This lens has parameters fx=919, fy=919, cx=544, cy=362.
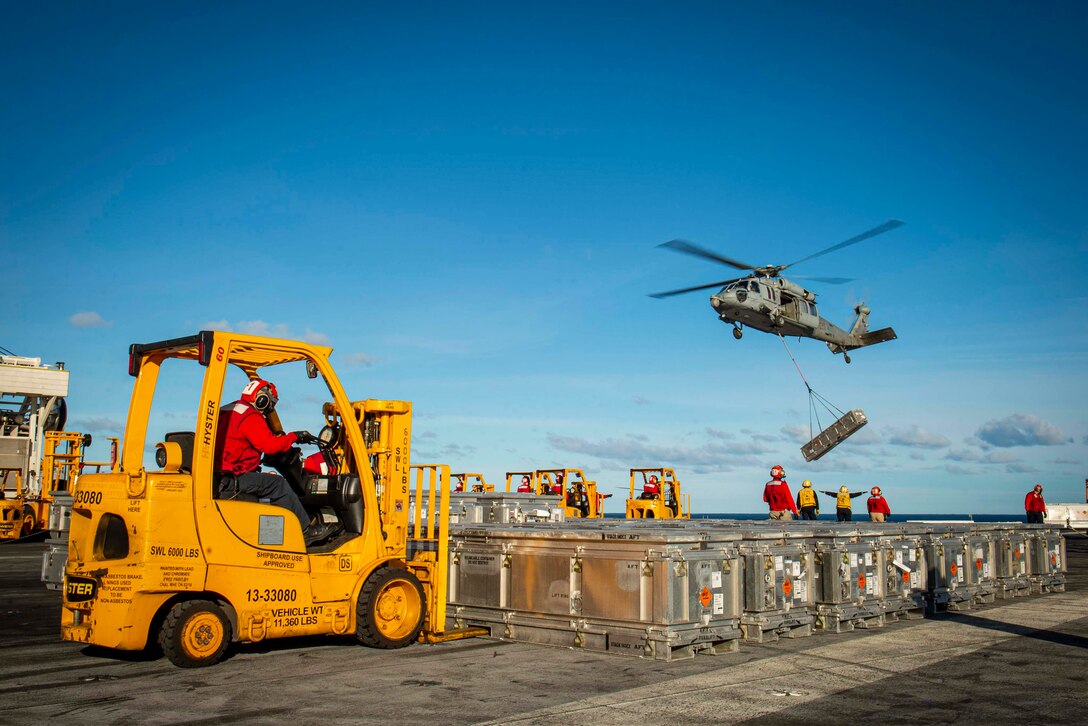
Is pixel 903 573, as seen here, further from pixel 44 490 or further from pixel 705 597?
pixel 44 490

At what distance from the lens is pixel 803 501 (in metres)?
Result: 24.5

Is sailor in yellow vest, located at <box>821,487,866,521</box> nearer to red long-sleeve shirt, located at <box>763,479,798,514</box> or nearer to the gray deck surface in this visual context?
red long-sleeve shirt, located at <box>763,479,798,514</box>

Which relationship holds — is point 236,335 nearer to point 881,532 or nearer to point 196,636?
point 196,636

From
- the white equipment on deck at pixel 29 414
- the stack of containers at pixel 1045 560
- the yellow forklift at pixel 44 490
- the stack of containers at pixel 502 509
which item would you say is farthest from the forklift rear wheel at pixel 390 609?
the white equipment on deck at pixel 29 414

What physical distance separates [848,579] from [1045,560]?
24.5 ft

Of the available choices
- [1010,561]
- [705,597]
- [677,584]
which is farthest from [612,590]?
[1010,561]

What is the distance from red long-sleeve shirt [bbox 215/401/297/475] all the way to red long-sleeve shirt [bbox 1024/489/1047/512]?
84.8 ft

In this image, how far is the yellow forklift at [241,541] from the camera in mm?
7664

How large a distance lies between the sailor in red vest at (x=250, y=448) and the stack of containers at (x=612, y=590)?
2.69m

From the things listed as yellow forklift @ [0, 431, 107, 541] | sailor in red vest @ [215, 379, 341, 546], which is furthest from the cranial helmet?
yellow forklift @ [0, 431, 107, 541]

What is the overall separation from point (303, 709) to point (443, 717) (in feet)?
3.51

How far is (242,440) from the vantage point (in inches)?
330

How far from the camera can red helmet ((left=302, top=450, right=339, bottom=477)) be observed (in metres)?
9.25

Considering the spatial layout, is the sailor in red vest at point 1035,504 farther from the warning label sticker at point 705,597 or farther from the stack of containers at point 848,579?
the warning label sticker at point 705,597
